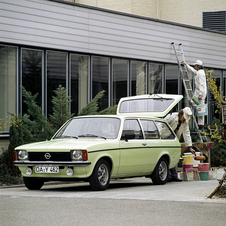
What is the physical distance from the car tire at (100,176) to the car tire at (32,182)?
1383 mm

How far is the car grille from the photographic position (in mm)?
10531

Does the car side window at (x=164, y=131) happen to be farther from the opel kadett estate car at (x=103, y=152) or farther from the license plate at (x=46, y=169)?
the license plate at (x=46, y=169)

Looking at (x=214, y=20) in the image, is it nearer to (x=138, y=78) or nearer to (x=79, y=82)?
(x=138, y=78)

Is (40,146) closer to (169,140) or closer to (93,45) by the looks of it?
(169,140)

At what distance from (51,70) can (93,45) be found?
2.08m

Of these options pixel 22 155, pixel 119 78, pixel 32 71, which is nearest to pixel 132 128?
pixel 22 155

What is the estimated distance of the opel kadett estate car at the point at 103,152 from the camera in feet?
34.5

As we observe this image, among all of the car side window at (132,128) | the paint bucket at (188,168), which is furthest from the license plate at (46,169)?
the paint bucket at (188,168)

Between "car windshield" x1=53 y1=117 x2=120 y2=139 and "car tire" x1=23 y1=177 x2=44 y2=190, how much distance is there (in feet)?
3.95

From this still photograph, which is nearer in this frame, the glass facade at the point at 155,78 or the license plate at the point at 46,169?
the license plate at the point at 46,169

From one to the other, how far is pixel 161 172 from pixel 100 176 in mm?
2535

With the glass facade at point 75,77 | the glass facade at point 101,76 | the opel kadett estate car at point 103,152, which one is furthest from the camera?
the glass facade at point 101,76

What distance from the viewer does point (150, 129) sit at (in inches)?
504

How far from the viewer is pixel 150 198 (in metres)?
9.50
